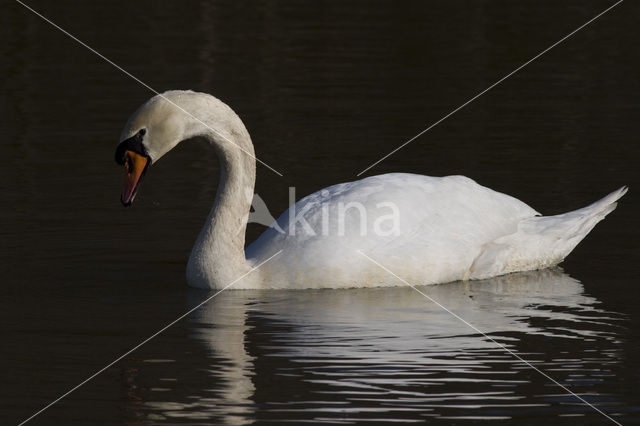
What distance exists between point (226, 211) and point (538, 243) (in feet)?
8.74

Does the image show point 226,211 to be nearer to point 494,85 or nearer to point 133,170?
point 133,170

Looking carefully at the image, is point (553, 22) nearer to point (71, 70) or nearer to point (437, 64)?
point (437, 64)

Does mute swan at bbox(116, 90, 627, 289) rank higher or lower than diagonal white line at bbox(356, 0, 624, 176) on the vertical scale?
lower

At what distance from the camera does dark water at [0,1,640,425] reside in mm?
8875

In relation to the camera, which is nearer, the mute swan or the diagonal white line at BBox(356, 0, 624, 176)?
the mute swan

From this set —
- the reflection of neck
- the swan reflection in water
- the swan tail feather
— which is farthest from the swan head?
the swan tail feather

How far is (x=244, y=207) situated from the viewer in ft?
39.2

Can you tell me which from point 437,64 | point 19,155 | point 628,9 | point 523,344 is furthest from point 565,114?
point 628,9

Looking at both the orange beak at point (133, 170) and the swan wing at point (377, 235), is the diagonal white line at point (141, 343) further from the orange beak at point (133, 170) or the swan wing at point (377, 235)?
the orange beak at point (133, 170)

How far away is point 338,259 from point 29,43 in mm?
15923

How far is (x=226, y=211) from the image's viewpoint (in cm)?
1184

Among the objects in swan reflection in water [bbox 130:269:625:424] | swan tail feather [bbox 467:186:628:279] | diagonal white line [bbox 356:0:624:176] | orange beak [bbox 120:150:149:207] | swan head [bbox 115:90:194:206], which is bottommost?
swan reflection in water [bbox 130:269:625:424]

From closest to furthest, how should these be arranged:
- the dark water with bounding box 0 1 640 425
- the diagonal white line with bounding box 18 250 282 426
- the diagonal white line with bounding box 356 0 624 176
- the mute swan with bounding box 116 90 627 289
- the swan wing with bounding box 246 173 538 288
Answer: the diagonal white line with bounding box 18 250 282 426
the dark water with bounding box 0 1 640 425
the mute swan with bounding box 116 90 627 289
the swan wing with bounding box 246 173 538 288
the diagonal white line with bounding box 356 0 624 176

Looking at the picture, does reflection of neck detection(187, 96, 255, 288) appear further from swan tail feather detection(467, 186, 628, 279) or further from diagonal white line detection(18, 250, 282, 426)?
swan tail feather detection(467, 186, 628, 279)
